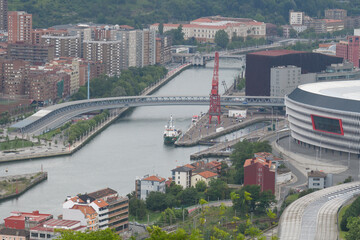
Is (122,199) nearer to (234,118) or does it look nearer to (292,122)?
(292,122)

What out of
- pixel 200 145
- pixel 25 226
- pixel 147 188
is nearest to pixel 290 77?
pixel 200 145

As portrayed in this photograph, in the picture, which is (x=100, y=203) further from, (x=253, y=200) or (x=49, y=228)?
(x=253, y=200)

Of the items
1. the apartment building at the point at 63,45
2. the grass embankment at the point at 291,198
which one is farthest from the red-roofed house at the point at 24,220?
the apartment building at the point at 63,45

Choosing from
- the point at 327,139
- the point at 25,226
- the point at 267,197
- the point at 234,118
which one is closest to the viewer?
the point at 25,226

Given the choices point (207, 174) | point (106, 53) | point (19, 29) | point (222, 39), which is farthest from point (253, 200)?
point (222, 39)

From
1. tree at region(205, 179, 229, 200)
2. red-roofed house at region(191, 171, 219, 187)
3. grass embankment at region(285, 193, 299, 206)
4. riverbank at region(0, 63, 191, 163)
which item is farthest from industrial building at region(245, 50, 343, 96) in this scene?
grass embankment at region(285, 193, 299, 206)

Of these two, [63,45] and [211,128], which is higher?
[63,45]

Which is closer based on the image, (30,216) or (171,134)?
(30,216)
